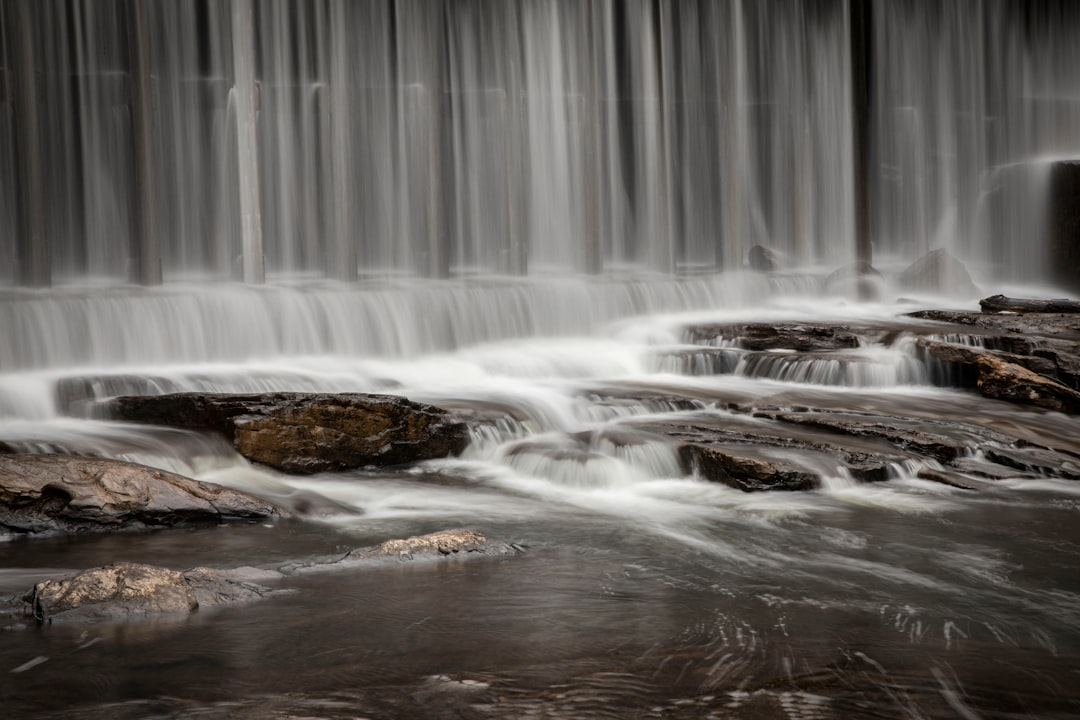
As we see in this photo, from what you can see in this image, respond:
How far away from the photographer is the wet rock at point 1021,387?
9.56m

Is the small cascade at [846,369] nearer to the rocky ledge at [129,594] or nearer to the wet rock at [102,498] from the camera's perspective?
the wet rock at [102,498]

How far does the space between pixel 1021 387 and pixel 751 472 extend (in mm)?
3590

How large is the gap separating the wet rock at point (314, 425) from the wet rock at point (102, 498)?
1.09 m

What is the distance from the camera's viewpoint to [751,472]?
745 cm

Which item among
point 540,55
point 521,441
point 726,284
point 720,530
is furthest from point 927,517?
point 540,55

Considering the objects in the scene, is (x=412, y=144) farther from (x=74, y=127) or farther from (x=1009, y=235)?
(x=1009, y=235)

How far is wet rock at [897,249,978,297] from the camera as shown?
1767 cm

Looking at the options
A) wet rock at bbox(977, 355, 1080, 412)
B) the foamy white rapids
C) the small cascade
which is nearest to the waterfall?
the foamy white rapids

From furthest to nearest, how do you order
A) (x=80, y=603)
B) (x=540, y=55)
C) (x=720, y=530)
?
(x=540, y=55), (x=720, y=530), (x=80, y=603)

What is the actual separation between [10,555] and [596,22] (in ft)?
51.4

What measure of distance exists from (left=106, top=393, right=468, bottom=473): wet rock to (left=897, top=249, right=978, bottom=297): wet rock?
37.7 feet

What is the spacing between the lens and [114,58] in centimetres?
1700

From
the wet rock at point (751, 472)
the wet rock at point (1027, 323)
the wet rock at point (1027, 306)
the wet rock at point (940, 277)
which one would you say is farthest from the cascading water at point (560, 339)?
the wet rock at point (1027, 306)

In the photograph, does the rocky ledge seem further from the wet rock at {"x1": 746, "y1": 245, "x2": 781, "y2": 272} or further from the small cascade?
the wet rock at {"x1": 746, "y1": 245, "x2": 781, "y2": 272}
